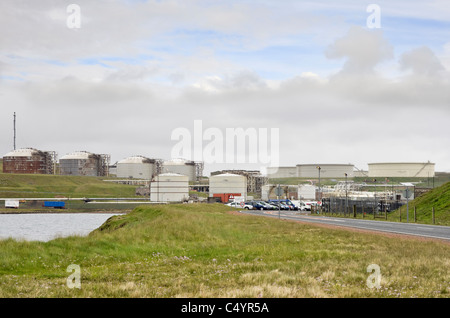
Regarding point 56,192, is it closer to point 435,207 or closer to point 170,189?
point 170,189

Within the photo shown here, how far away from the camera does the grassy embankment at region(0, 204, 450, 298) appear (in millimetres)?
13008

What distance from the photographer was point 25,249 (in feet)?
75.4

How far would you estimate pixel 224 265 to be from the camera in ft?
59.5

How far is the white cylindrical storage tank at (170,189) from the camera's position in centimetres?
16788

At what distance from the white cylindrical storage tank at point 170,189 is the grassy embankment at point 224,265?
452 ft

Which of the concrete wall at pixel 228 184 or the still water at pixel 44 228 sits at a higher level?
the concrete wall at pixel 228 184

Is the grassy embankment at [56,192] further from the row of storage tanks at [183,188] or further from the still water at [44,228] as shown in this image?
the still water at [44,228]

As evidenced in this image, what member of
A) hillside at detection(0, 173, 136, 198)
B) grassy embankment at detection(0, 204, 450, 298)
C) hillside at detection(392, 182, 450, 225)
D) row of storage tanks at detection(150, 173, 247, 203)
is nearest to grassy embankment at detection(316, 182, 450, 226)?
hillside at detection(392, 182, 450, 225)

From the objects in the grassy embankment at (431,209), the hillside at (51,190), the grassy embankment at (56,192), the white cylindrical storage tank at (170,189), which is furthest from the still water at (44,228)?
the white cylindrical storage tank at (170,189)

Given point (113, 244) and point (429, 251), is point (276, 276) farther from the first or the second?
point (113, 244)

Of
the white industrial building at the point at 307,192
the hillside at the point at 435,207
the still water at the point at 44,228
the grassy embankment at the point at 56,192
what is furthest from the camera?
the grassy embankment at the point at 56,192

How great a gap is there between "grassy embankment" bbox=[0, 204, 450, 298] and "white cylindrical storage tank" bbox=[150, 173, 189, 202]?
5427 inches

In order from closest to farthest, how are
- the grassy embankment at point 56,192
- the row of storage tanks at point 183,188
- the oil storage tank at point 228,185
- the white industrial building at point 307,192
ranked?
1. the white industrial building at point 307,192
2. the grassy embankment at point 56,192
3. the row of storage tanks at point 183,188
4. the oil storage tank at point 228,185

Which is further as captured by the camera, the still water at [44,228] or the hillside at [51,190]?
the hillside at [51,190]
